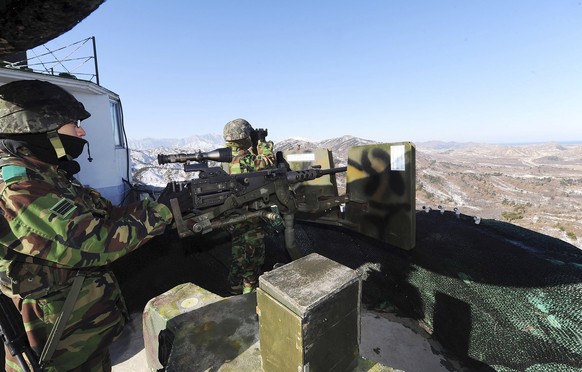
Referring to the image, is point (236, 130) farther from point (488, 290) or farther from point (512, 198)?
point (512, 198)

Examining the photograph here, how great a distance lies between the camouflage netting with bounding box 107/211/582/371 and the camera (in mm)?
2484

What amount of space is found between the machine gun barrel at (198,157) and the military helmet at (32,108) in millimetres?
1013

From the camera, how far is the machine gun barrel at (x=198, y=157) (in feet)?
9.33

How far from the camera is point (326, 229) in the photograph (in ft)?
15.3

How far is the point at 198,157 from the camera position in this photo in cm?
287

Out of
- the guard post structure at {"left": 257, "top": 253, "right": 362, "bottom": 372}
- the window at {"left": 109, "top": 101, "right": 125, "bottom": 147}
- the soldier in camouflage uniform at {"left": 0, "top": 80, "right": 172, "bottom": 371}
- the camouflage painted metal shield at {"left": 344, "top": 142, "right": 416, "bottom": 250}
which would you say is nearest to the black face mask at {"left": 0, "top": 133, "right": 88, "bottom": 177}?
the soldier in camouflage uniform at {"left": 0, "top": 80, "right": 172, "bottom": 371}

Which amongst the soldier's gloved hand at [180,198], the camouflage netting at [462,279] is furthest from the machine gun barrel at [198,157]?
the camouflage netting at [462,279]

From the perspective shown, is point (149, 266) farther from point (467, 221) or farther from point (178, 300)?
point (467, 221)

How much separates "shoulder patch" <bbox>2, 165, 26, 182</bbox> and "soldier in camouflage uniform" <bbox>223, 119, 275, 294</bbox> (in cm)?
274

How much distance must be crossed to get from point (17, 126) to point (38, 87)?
302 millimetres

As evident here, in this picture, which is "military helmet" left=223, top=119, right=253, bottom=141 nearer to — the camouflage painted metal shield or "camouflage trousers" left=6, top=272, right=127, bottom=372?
the camouflage painted metal shield

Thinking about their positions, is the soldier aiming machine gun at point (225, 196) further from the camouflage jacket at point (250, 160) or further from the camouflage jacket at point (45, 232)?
the camouflage jacket at point (250, 160)

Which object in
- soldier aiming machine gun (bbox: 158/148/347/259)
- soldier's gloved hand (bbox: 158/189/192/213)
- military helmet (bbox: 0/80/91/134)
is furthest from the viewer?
soldier aiming machine gun (bbox: 158/148/347/259)

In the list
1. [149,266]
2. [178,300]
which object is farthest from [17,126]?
[149,266]
